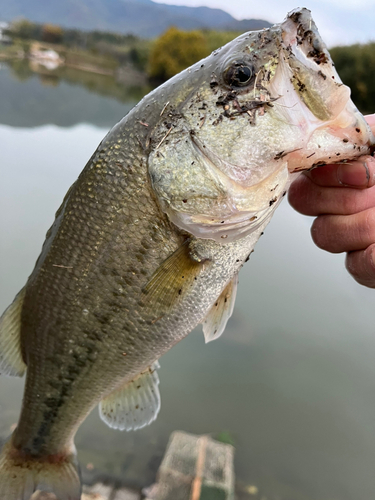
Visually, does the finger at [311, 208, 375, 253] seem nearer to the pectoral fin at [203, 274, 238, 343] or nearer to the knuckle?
the knuckle

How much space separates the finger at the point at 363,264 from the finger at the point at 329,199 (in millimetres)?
176

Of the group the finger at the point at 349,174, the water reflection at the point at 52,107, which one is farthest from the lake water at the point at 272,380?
the water reflection at the point at 52,107

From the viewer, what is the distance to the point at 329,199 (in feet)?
4.67

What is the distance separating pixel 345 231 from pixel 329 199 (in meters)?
0.15

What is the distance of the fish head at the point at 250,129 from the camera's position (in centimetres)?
105

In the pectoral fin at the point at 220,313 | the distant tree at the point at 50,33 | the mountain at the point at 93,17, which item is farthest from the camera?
the mountain at the point at 93,17

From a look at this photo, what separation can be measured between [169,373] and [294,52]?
13.0 feet

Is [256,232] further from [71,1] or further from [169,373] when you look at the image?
[71,1]

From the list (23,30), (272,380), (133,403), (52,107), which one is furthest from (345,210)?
(23,30)

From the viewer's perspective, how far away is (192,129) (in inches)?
46.1

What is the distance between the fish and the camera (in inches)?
42.1

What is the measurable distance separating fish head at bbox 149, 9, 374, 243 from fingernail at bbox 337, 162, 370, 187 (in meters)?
0.14

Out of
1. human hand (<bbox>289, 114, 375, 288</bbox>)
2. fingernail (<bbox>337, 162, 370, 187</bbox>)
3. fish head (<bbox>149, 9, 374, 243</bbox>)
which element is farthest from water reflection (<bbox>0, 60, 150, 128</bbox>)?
fingernail (<bbox>337, 162, 370, 187</bbox>)

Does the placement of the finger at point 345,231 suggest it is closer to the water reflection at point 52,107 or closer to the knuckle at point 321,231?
the knuckle at point 321,231
